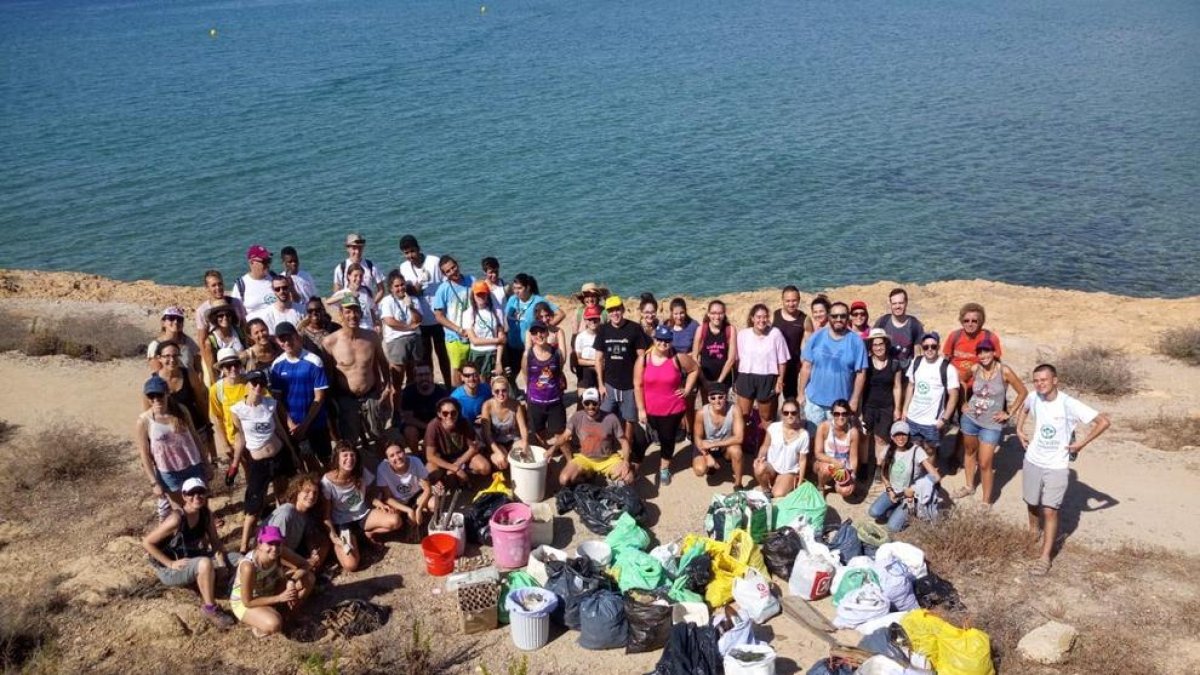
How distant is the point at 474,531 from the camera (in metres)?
8.42

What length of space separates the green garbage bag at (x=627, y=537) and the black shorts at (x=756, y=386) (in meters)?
2.17

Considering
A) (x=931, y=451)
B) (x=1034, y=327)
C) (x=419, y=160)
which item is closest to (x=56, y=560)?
(x=931, y=451)

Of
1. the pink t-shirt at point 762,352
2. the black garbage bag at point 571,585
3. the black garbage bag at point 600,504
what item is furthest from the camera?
the pink t-shirt at point 762,352

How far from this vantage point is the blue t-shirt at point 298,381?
8680 millimetres

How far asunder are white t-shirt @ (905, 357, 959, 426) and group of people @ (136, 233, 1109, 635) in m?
0.02

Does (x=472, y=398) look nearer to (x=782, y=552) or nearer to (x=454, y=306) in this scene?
(x=454, y=306)

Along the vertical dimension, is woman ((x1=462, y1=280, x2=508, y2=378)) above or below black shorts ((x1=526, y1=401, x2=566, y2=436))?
above

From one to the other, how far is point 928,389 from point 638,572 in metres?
3.56

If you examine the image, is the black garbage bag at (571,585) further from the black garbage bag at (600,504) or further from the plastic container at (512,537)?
the black garbage bag at (600,504)

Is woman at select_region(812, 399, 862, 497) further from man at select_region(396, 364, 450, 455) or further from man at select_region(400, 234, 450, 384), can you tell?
man at select_region(400, 234, 450, 384)

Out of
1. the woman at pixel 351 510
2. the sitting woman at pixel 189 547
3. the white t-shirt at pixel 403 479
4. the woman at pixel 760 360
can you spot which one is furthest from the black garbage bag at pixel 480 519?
the woman at pixel 760 360

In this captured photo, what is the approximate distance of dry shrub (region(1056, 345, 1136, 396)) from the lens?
11.8 metres

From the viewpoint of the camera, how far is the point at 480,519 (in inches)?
334

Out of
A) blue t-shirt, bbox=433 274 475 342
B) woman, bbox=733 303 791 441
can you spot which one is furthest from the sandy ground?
blue t-shirt, bbox=433 274 475 342
